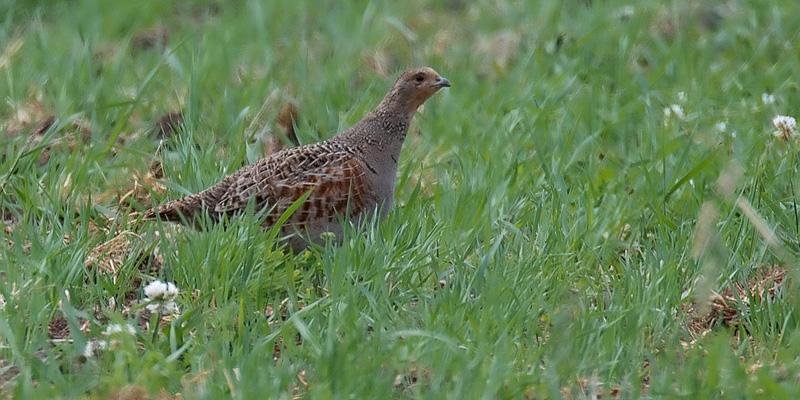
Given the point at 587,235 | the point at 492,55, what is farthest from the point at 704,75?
the point at 587,235

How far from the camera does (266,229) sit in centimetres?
495

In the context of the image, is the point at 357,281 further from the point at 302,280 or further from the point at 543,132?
the point at 543,132

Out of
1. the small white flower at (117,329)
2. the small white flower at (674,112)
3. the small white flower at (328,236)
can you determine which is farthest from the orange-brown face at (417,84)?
the small white flower at (117,329)

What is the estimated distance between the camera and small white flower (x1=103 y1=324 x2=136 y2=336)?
3.90 metres

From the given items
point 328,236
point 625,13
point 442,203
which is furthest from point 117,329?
point 625,13

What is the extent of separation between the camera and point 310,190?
491 centimetres

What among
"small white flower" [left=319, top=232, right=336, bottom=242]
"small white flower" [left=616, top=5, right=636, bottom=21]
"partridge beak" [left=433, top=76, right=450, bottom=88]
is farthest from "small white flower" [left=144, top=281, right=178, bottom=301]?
"small white flower" [left=616, top=5, right=636, bottom=21]

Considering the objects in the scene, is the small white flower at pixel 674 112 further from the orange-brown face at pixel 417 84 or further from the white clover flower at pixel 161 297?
the white clover flower at pixel 161 297

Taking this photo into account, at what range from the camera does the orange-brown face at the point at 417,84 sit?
18.2 feet

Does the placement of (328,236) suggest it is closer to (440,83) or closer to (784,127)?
(440,83)

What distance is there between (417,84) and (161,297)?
185 centimetres

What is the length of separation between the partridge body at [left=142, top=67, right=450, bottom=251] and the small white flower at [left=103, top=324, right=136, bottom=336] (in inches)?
34.5

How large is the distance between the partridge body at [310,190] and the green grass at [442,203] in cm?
15

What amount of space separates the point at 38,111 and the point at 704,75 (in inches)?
151
